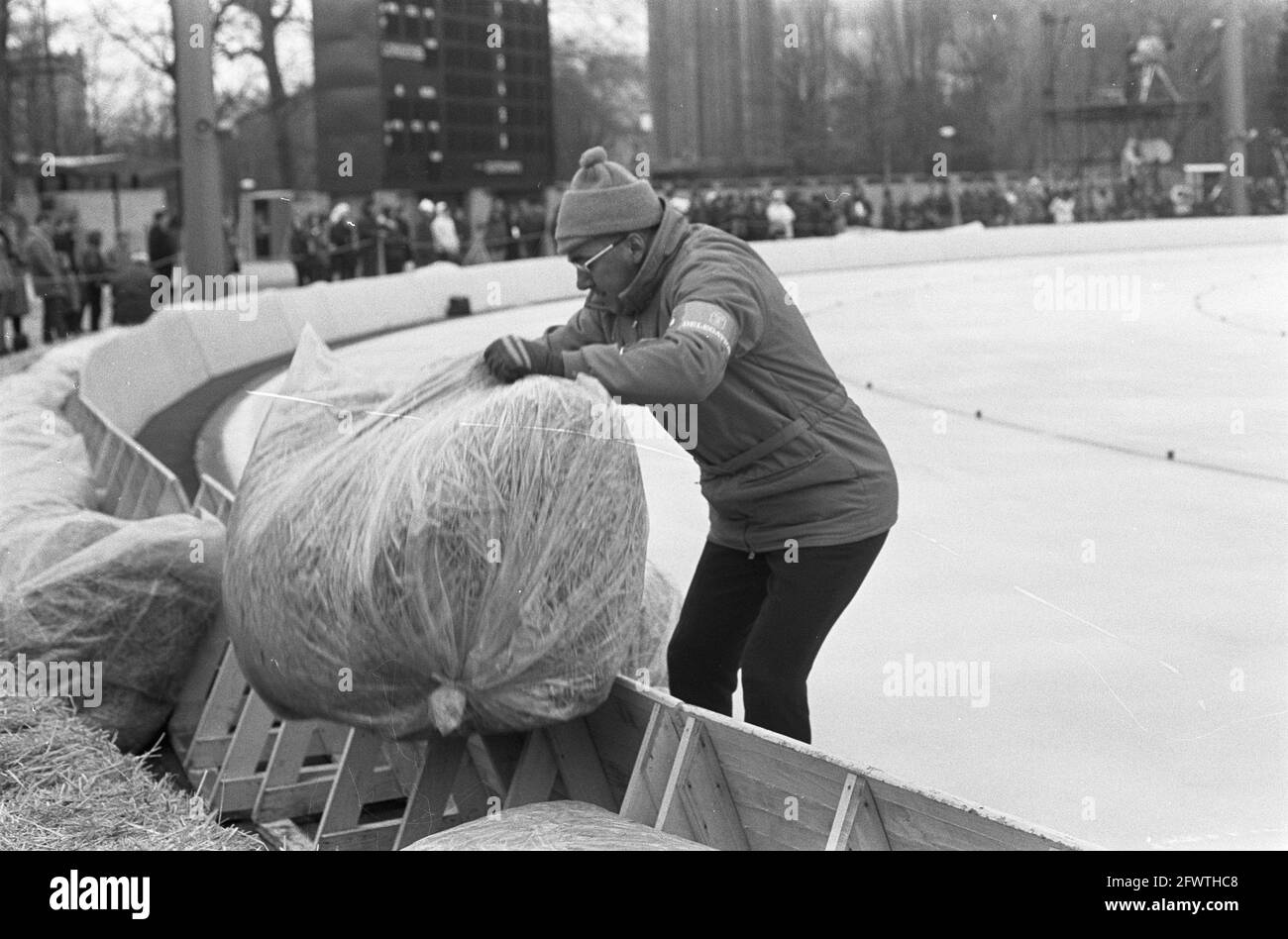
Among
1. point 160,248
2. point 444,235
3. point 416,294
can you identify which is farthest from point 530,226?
point 160,248

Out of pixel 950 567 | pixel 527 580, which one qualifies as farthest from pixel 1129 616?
pixel 527 580

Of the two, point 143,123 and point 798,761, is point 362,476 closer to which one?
point 798,761

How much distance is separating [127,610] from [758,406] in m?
2.08

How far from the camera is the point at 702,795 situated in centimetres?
293

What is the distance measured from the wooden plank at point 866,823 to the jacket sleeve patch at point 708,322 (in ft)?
2.54

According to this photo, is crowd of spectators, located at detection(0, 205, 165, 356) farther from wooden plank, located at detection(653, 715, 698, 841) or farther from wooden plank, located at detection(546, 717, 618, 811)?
wooden plank, located at detection(653, 715, 698, 841)

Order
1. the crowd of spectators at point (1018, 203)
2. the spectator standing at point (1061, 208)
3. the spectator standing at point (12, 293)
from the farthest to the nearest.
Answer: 1. the spectator standing at point (1061, 208)
2. the crowd of spectators at point (1018, 203)
3. the spectator standing at point (12, 293)

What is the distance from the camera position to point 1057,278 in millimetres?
21359

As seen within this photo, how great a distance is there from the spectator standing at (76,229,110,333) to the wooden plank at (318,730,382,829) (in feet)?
43.4

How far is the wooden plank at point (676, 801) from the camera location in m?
2.86

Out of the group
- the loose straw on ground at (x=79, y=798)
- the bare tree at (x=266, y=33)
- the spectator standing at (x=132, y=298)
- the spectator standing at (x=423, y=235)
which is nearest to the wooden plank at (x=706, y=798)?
the loose straw on ground at (x=79, y=798)

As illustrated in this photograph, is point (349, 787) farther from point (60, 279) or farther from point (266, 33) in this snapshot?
point (266, 33)

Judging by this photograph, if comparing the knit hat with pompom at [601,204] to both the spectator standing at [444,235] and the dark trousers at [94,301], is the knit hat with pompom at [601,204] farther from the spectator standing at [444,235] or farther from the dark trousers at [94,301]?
the spectator standing at [444,235]
